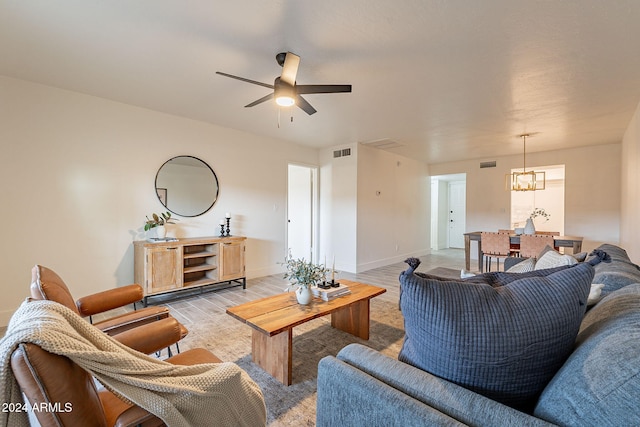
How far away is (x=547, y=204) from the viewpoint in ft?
25.2

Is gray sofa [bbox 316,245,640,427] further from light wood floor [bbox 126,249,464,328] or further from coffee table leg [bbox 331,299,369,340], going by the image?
light wood floor [bbox 126,249,464,328]

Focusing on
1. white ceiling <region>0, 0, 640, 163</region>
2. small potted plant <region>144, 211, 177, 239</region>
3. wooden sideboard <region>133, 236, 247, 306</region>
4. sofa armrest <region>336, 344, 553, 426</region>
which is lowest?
wooden sideboard <region>133, 236, 247, 306</region>

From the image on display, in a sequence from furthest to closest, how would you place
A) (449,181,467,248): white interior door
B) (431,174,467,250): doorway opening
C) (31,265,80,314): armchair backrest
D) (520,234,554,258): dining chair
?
(449,181,467,248): white interior door, (431,174,467,250): doorway opening, (520,234,554,258): dining chair, (31,265,80,314): armchair backrest

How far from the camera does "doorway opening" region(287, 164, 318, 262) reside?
19.4ft

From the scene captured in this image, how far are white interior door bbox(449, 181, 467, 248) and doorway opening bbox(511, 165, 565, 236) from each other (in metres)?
1.46

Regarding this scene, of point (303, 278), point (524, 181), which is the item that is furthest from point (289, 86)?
point (524, 181)

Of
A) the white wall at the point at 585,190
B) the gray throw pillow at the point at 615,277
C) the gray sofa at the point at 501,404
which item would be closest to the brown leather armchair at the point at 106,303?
the gray sofa at the point at 501,404

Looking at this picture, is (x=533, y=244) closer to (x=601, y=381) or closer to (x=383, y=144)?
(x=383, y=144)

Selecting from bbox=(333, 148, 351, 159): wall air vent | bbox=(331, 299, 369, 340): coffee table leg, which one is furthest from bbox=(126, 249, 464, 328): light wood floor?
bbox=(333, 148, 351, 159): wall air vent

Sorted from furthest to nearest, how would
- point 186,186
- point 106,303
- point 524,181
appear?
1. point 524,181
2. point 186,186
3. point 106,303

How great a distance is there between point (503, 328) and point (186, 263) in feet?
13.0

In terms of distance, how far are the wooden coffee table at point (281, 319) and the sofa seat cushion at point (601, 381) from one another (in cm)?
140

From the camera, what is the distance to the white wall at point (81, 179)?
9.47 ft

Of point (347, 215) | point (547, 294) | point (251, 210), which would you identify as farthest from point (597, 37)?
point (251, 210)
